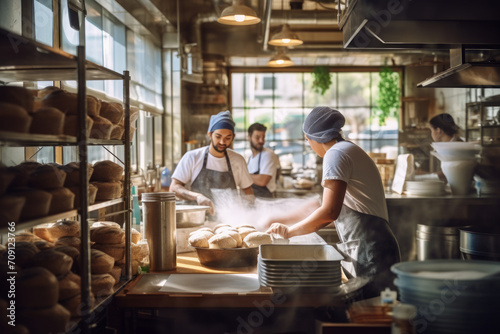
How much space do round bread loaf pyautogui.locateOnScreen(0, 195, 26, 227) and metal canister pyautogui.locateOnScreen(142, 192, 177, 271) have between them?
0.95m

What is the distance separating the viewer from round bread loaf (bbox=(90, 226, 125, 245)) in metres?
2.30

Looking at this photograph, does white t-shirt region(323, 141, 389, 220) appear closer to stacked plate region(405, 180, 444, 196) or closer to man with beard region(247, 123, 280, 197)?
stacked plate region(405, 180, 444, 196)

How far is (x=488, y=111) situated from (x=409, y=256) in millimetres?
3538

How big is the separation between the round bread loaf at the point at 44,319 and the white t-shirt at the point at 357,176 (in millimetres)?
1376

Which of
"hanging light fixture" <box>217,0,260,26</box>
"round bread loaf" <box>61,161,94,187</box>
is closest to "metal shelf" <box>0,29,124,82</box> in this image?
"round bread loaf" <box>61,161,94,187</box>

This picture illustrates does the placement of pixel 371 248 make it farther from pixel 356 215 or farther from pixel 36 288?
pixel 36 288

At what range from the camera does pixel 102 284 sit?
2086mm

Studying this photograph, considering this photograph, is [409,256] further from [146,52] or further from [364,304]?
[146,52]

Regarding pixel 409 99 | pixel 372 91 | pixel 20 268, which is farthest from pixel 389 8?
pixel 372 91

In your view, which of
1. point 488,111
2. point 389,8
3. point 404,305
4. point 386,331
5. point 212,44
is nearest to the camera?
point 404,305

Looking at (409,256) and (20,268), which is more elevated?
(20,268)

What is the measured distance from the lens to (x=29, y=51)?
6.00 ft

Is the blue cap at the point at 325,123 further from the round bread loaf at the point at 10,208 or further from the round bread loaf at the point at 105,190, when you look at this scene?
the round bread loaf at the point at 10,208

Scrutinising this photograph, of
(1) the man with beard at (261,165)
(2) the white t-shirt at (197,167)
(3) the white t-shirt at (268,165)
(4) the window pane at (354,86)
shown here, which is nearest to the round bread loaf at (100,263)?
(2) the white t-shirt at (197,167)
